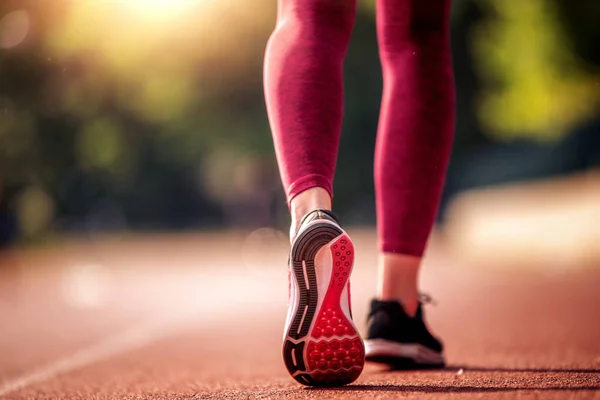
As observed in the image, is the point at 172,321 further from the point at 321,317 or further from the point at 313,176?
the point at 321,317

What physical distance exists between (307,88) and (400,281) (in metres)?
0.53

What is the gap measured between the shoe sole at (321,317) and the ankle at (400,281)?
0.42 meters

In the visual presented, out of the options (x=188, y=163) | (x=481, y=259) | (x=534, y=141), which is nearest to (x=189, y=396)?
(x=481, y=259)

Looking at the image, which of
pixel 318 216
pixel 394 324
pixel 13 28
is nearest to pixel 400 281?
pixel 394 324

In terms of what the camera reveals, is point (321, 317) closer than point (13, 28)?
Yes

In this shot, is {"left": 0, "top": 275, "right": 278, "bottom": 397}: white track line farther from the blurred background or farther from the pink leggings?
the blurred background

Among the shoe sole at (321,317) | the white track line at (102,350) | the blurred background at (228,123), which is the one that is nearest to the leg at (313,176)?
the shoe sole at (321,317)

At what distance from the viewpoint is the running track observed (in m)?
1.94

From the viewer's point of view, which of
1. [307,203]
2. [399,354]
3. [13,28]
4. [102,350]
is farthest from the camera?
[13,28]

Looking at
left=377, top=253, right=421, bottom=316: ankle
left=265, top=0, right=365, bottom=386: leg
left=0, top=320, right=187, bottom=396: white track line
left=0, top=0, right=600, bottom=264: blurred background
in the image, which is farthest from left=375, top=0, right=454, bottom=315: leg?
left=0, top=0, right=600, bottom=264: blurred background

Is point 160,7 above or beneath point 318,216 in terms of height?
beneath

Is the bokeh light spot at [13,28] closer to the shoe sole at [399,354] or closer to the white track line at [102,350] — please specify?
the white track line at [102,350]

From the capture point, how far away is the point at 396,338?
219cm

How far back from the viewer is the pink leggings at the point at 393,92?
6.64 ft
